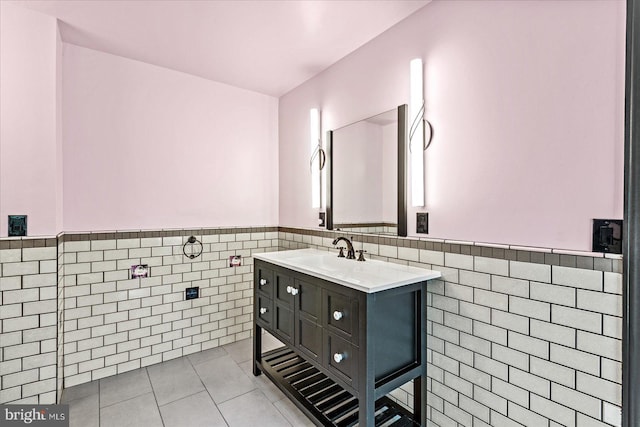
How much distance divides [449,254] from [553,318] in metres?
0.54

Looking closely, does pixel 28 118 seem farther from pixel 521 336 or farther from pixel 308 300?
pixel 521 336

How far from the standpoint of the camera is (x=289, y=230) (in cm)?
320

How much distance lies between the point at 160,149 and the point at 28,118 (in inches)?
34.7

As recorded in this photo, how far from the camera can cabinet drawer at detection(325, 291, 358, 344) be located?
1630 mm

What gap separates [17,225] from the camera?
6.24 ft

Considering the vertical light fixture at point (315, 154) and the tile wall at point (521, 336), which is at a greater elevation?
the vertical light fixture at point (315, 154)

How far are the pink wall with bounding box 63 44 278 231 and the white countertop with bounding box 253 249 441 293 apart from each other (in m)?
0.94

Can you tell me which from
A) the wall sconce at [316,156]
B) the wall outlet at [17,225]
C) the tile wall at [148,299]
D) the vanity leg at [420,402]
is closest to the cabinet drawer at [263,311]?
the tile wall at [148,299]

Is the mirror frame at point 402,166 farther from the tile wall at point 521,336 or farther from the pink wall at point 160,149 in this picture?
the pink wall at point 160,149

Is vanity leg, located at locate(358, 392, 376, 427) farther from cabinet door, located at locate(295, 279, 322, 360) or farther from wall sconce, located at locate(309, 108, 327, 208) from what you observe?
wall sconce, located at locate(309, 108, 327, 208)

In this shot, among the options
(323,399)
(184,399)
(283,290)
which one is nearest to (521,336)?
(323,399)

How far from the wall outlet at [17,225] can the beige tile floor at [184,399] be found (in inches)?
47.1

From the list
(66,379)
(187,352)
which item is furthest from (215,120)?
(66,379)

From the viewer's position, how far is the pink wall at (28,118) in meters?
1.88
